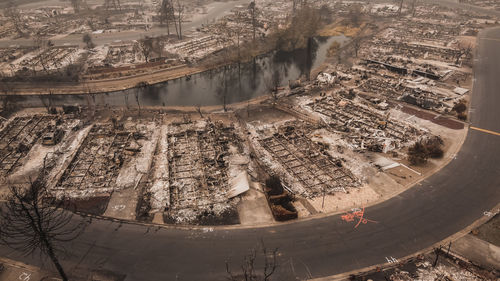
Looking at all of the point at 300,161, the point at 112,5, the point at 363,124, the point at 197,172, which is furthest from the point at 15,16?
the point at 363,124

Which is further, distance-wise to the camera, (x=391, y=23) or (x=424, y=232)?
(x=391, y=23)

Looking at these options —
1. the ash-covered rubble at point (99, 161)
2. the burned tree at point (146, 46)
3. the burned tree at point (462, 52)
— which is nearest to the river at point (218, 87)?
the ash-covered rubble at point (99, 161)

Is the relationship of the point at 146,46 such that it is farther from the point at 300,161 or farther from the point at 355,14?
the point at 355,14

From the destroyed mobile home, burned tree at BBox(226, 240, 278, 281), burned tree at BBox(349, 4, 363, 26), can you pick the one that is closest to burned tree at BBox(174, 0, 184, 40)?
the destroyed mobile home

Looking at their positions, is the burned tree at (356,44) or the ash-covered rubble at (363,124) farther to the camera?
the burned tree at (356,44)

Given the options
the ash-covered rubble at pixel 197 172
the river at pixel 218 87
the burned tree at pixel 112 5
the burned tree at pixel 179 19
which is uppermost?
the burned tree at pixel 112 5

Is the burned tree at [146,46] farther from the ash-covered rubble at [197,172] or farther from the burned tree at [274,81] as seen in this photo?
the ash-covered rubble at [197,172]

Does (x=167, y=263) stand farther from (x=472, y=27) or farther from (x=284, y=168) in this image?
(x=472, y=27)

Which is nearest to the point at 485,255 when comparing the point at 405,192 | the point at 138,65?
the point at 405,192

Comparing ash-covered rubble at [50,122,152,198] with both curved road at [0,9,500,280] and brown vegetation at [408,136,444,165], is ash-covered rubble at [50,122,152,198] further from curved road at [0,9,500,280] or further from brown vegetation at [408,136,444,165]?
brown vegetation at [408,136,444,165]
